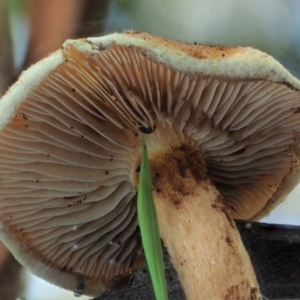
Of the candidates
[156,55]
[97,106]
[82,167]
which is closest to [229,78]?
[156,55]

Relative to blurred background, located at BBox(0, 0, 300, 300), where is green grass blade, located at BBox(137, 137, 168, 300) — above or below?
below

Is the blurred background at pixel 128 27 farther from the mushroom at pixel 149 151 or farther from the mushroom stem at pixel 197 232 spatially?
the mushroom stem at pixel 197 232

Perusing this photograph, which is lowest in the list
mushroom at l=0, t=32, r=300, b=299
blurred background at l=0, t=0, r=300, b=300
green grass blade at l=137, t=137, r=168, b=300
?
green grass blade at l=137, t=137, r=168, b=300

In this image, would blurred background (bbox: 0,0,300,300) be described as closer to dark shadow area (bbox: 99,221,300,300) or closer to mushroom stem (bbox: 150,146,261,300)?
dark shadow area (bbox: 99,221,300,300)

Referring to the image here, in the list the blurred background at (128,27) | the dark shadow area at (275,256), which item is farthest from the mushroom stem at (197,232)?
the blurred background at (128,27)

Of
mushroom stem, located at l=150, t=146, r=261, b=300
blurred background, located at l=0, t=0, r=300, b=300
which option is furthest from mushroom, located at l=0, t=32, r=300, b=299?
blurred background, located at l=0, t=0, r=300, b=300

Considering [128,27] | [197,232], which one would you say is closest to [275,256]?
[197,232]

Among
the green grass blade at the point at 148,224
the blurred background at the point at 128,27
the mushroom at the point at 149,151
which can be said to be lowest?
the green grass blade at the point at 148,224
